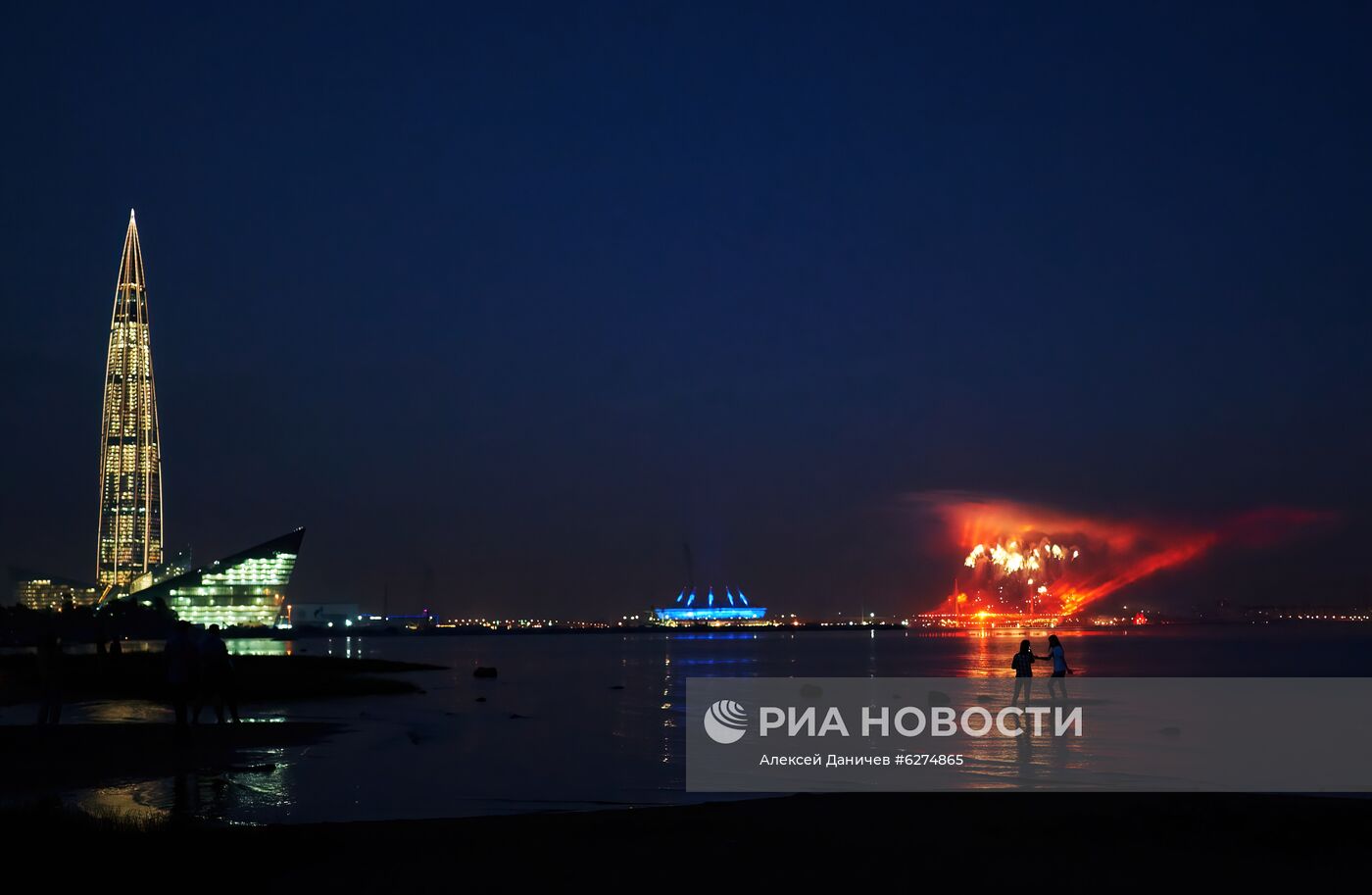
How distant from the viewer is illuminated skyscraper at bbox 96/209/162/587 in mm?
131375

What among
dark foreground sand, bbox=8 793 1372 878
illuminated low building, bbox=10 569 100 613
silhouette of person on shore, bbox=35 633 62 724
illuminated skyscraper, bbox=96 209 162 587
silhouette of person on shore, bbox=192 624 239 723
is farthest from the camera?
illuminated low building, bbox=10 569 100 613

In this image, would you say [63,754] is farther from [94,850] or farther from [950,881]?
[950,881]

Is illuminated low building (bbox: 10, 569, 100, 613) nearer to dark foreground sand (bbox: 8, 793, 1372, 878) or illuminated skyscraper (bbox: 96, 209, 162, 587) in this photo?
illuminated skyscraper (bbox: 96, 209, 162, 587)

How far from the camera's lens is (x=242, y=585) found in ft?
568


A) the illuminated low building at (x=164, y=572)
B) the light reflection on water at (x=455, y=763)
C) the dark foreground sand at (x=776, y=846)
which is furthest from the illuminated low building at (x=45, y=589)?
the dark foreground sand at (x=776, y=846)

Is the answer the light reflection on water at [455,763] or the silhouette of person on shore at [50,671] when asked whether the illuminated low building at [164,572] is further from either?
the silhouette of person on shore at [50,671]

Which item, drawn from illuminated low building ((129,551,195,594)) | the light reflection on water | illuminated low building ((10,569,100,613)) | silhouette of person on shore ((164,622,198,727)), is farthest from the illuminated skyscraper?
silhouette of person on shore ((164,622,198,727))

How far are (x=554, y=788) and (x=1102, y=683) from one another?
32229mm

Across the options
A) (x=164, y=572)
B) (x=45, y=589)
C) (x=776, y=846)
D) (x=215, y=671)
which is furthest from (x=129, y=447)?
(x=776, y=846)

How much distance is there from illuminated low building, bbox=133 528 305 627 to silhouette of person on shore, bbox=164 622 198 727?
157606 mm

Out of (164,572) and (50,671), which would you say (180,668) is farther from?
(164,572)

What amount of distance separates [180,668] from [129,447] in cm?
13301

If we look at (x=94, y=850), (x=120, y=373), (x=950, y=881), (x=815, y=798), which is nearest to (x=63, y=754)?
(x=94, y=850)

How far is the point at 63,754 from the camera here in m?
16.4
